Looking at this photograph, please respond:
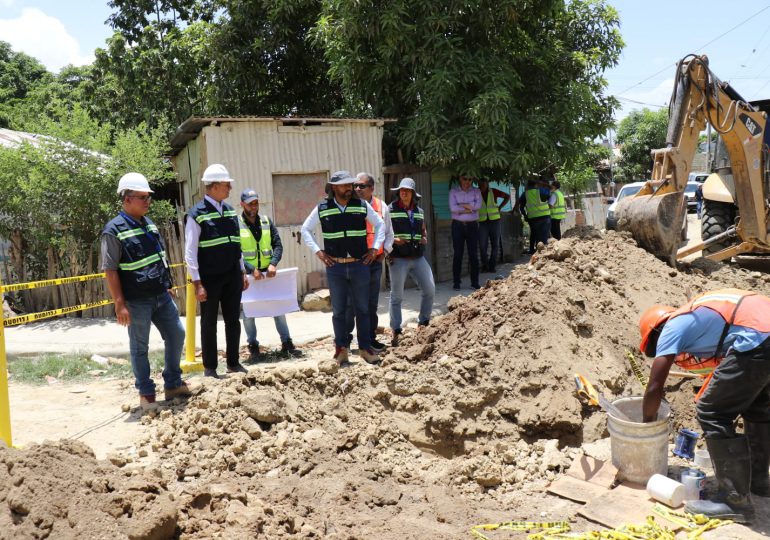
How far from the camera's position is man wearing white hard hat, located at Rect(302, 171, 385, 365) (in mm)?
6508

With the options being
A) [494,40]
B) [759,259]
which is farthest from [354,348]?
[759,259]

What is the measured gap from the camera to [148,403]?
5.54 meters

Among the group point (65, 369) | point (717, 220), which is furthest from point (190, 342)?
point (717, 220)

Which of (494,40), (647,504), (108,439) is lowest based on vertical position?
(647,504)

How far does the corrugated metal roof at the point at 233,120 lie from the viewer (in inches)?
402

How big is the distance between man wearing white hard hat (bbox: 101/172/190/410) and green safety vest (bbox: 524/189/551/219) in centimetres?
785

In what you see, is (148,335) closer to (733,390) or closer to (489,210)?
(733,390)

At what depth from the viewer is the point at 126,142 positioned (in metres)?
10.6

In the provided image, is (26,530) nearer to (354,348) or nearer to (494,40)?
(354,348)

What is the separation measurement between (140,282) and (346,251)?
6.59 feet

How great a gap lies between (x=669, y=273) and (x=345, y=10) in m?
6.43

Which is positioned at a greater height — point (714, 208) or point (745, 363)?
point (714, 208)

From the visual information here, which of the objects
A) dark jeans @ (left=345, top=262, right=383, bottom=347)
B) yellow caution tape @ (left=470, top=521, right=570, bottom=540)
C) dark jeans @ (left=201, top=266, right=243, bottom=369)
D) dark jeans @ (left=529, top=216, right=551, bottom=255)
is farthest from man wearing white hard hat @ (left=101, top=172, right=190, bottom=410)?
dark jeans @ (left=529, top=216, right=551, bottom=255)

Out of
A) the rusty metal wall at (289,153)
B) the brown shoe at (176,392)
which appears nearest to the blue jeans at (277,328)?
the brown shoe at (176,392)
